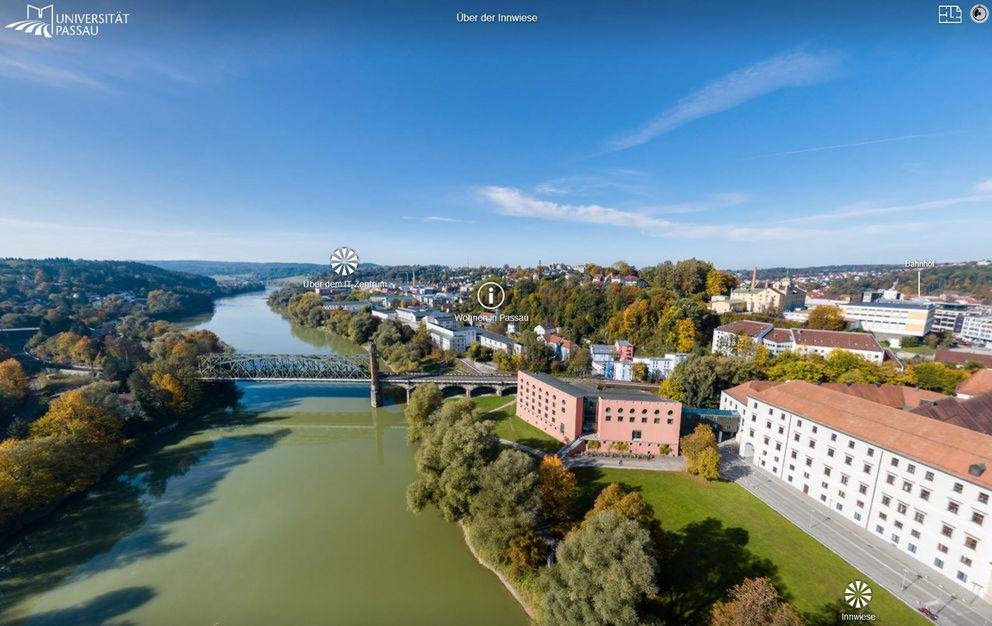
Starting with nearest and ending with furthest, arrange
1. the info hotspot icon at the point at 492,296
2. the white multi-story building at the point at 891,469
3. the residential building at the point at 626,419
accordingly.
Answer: the white multi-story building at the point at 891,469 < the residential building at the point at 626,419 < the info hotspot icon at the point at 492,296

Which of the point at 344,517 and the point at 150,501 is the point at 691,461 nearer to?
the point at 344,517

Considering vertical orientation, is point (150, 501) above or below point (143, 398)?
below

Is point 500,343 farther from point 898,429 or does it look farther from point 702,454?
point 898,429

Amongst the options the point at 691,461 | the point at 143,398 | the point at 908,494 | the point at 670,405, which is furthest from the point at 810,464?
the point at 143,398

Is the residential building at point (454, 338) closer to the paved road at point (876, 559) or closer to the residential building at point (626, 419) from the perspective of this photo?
the residential building at point (626, 419)

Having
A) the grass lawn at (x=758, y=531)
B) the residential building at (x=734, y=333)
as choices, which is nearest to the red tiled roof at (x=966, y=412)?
the grass lawn at (x=758, y=531)

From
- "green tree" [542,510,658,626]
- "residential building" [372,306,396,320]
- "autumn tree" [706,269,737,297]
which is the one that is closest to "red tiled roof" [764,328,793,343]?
"autumn tree" [706,269,737,297]

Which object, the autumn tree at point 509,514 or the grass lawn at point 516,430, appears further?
the grass lawn at point 516,430
